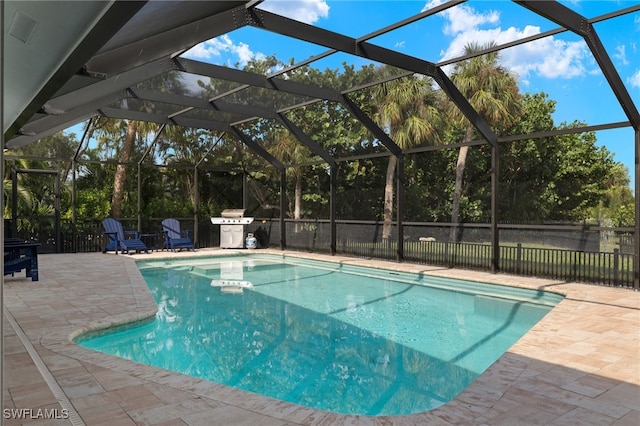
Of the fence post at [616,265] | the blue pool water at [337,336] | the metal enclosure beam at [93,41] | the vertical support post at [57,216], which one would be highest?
the metal enclosure beam at [93,41]

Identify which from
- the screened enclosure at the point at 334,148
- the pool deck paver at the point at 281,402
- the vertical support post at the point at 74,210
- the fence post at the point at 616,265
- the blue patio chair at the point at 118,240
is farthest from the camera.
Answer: the vertical support post at the point at 74,210

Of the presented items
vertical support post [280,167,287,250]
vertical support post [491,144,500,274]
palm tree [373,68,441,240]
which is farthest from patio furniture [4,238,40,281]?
palm tree [373,68,441,240]

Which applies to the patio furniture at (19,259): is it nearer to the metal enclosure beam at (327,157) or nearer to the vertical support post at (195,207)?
the metal enclosure beam at (327,157)

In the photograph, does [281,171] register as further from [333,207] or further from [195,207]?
[195,207]

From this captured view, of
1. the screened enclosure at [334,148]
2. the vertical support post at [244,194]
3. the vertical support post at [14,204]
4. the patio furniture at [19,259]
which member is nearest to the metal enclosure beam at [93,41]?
the screened enclosure at [334,148]

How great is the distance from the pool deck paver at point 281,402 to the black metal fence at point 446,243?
5.87 feet

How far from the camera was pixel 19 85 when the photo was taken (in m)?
3.61

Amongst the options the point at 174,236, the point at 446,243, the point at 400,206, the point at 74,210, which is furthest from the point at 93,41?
the point at 174,236

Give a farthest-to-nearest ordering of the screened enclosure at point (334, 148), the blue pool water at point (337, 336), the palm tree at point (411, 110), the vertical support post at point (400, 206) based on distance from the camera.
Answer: the palm tree at point (411, 110) → the vertical support post at point (400, 206) → the screened enclosure at point (334, 148) → the blue pool water at point (337, 336)

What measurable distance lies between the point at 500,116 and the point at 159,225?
32.2ft

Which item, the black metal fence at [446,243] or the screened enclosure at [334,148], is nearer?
the screened enclosure at [334,148]

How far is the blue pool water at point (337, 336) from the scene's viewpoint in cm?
364

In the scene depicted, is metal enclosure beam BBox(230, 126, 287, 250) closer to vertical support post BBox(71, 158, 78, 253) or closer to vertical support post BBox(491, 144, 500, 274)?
vertical support post BBox(71, 158, 78, 253)

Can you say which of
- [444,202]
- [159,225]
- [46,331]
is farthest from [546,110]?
[46,331]
